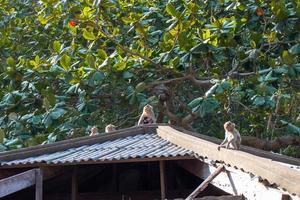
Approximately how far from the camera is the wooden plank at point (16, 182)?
6.51 metres

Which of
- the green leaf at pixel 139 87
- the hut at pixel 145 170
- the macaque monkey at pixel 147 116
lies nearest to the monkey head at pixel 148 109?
the macaque monkey at pixel 147 116

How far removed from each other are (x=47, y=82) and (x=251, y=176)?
273 inches

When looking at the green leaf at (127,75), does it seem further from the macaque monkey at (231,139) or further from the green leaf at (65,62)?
the macaque monkey at (231,139)

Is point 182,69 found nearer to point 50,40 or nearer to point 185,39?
point 185,39

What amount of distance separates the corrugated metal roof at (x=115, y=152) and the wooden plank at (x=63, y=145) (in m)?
0.11

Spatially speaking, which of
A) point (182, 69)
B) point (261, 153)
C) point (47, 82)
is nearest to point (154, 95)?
point (182, 69)

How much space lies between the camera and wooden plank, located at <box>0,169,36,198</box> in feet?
21.4

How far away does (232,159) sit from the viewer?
573 centimetres

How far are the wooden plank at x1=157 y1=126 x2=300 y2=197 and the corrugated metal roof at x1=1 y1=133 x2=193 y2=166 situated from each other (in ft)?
0.42

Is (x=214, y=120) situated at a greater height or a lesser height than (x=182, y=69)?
lesser

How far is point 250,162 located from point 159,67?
19.7 ft

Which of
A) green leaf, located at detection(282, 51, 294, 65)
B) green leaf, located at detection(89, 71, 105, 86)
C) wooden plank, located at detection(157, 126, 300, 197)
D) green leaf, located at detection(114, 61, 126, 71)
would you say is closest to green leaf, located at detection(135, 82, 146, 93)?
green leaf, located at detection(114, 61, 126, 71)

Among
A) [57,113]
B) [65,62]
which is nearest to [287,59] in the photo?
[65,62]

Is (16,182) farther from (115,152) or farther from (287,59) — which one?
(287,59)
